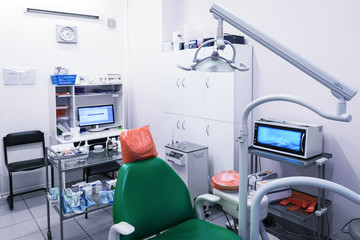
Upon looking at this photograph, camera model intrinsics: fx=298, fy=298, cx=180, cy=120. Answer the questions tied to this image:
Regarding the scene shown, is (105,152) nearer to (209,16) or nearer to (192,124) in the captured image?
(192,124)

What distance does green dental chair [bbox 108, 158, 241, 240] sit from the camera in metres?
1.94

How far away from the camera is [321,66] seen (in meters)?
2.77

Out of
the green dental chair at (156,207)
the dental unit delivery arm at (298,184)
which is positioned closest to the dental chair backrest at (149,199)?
the green dental chair at (156,207)

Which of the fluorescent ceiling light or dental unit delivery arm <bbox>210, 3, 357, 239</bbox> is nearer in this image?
dental unit delivery arm <bbox>210, 3, 357, 239</bbox>

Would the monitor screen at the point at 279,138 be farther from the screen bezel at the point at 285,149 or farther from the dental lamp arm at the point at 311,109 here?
the dental lamp arm at the point at 311,109

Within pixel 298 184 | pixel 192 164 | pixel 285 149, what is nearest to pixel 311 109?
pixel 298 184

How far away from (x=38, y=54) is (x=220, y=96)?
2.59 meters

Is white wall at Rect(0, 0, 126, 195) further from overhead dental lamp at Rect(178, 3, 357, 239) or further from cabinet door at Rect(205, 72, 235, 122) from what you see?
overhead dental lamp at Rect(178, 3, 357, 239)

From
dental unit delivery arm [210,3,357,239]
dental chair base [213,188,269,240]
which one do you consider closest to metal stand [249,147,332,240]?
dental chair base [213,188,269,240]

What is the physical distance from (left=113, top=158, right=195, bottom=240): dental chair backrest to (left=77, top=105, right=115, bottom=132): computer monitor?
2543mm

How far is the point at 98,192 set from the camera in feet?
9.60

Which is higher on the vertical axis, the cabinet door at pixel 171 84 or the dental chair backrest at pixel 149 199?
the cabinet door at pixel 171 84

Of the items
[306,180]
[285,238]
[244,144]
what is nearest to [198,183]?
[285,238]

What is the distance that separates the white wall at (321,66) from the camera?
2654 millimetres
